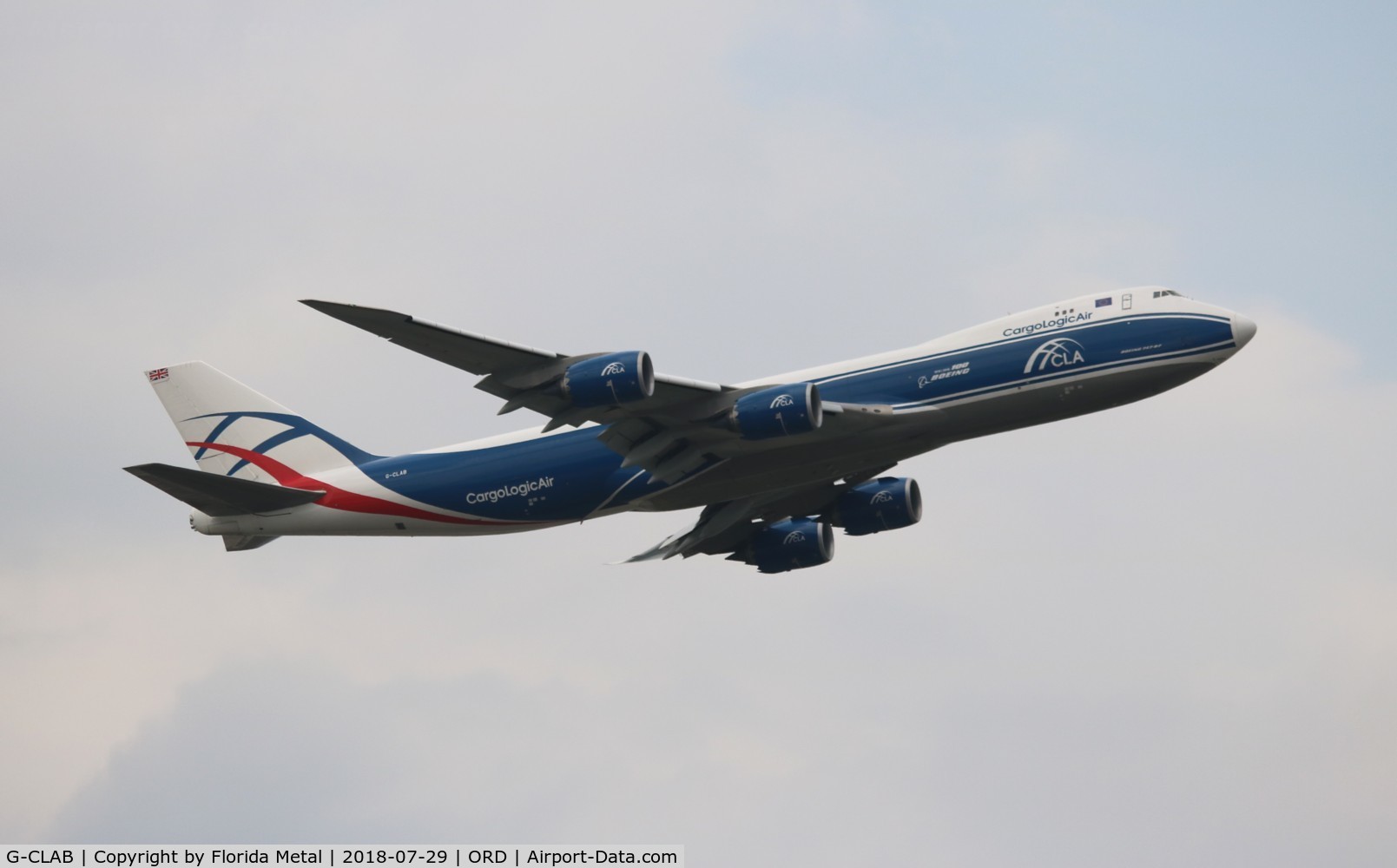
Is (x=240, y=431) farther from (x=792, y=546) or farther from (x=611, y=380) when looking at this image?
(x=792, y=546)

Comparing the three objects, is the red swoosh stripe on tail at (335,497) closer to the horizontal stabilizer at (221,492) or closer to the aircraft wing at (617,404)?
Result: the horizontal stabilizer at (221,492)

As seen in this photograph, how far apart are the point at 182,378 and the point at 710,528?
60.9 feet

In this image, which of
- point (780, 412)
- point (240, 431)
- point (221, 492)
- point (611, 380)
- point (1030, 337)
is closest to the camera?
point (611, 380)

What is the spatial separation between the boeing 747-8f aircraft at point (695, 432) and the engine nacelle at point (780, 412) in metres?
0.05

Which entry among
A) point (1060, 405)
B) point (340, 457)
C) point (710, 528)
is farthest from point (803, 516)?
point (340, 457)

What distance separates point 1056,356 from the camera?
41188 millimetres

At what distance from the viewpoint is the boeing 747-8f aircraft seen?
39625mm

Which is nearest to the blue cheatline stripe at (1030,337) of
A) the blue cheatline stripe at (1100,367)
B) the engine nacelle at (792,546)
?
the blue cheatline stripe at (1100,367)

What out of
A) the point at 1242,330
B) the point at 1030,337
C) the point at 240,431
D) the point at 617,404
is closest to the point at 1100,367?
the point at 1030,337

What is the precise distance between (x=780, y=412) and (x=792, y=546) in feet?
38.4

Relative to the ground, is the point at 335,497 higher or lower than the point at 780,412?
lower

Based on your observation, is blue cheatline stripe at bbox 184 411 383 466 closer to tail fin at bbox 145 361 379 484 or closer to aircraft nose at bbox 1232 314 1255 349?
tail fin at bbox 145 361 379 484

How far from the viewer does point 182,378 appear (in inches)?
2029

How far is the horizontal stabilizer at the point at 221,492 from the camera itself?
44.6 meters
